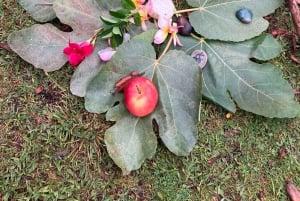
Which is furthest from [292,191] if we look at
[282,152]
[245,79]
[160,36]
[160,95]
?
[160,36]

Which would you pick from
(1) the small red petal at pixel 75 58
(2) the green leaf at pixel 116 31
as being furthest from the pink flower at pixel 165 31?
(1) the small red petal at pixel 75 58

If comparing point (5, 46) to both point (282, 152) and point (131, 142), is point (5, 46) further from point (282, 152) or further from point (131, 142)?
point (282, 152)

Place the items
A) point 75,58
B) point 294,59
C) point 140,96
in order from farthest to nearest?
point 294,59 → point 75,58 → point 140,96

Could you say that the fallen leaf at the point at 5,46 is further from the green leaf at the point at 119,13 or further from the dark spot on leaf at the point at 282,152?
the dark spot on leaf at the point at 282,152

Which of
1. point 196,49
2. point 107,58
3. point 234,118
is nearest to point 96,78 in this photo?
point 107,58

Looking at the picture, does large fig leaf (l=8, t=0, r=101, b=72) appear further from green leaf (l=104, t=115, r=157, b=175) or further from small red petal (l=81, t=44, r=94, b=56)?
green leaf (l=104, t=115, r=157, b=175)

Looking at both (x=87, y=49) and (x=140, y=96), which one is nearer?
(x=140, y=96)

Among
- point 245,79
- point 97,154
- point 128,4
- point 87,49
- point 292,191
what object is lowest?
Result: point 292,191

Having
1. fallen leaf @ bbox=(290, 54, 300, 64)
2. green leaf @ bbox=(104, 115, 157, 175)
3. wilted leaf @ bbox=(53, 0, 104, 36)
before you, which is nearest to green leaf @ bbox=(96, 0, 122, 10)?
wilted leaf @ bbox=(53, 0, 104, 36)
